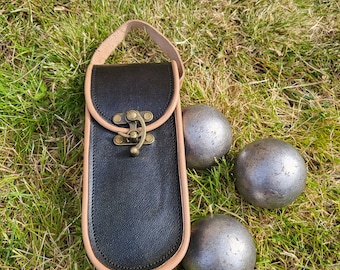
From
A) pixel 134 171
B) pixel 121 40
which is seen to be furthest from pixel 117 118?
pixel 121 40

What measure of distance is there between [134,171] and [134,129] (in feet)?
0.55

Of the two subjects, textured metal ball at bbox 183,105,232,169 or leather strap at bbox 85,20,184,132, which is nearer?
textured metal ball at bbox 183,105,232,169

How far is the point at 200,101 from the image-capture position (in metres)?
2.23

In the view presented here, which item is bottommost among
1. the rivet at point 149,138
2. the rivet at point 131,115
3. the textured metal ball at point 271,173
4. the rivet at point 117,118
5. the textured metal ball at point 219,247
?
the textured metal ball at point 219,247

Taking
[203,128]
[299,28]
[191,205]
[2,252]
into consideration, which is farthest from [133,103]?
[299,28]

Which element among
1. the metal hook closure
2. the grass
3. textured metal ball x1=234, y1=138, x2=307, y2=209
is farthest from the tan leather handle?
textured metal ball x1=234, y1=138, x2=307, y2=209

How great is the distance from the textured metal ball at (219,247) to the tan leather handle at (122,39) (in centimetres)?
72

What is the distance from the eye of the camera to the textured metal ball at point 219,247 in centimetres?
171

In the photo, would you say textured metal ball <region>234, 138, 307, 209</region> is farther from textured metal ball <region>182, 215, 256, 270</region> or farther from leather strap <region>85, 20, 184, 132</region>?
leather strap <region>85, 20, 184, 132</region>

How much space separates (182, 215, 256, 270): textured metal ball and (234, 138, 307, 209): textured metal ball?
17cm

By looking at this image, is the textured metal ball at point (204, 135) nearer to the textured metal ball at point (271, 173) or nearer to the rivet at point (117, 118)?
the textured metal ball at point (271, 173)

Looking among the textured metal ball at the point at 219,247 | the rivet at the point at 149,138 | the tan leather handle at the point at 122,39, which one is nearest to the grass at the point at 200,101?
the tan leather handle at the point at 122,39

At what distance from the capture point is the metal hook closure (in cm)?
179

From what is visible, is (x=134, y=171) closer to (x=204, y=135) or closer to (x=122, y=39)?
(x=204, y=135)
